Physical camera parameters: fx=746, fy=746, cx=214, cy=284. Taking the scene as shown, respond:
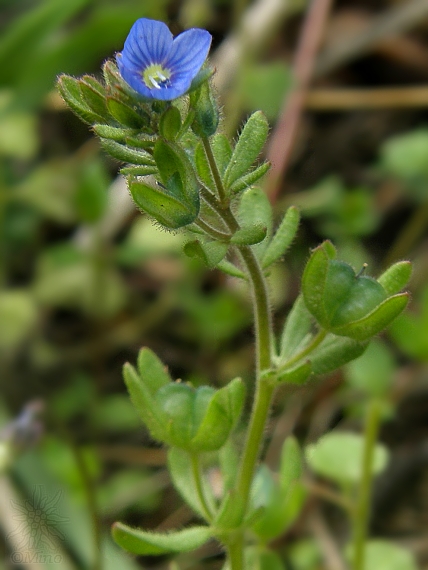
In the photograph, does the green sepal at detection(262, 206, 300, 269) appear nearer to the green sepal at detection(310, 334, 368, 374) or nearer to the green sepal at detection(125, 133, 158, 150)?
the green sepal at detection(310, 334, 368, 374)

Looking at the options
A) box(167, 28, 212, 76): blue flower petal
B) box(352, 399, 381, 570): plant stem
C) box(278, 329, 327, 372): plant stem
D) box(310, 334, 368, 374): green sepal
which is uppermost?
box(167, 28, 212, 76): blue flower petal

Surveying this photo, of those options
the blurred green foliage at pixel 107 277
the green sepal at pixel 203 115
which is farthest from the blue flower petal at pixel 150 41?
the blurred green foliage at pixel 107 277

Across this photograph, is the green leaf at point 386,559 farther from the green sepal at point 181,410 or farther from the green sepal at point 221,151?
the green sepal at point 221,151

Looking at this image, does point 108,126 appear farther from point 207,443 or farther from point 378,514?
point 378,514

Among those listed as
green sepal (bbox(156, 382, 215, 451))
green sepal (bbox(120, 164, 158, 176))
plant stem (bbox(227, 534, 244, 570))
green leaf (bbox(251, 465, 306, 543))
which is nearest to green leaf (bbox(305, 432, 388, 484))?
green leaf (bbox(251, 465, 306, 543))

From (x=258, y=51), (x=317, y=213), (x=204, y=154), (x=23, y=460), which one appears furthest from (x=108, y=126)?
(x=258, y=51)

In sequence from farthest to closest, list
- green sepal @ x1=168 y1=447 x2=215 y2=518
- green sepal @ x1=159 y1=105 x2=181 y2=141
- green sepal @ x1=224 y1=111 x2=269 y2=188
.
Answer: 1. green sepal @ x1=168 y1=447 x2=215 y2=518
2. green sepal @ x1=224 y1=111 x2=269 y2=188
3. green sepal @ x1=159 y1=105 x2=181 y2=141

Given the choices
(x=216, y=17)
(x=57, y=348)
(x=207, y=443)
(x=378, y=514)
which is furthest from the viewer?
(x=216, y=17)

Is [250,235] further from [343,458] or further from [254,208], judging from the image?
[343,458]
